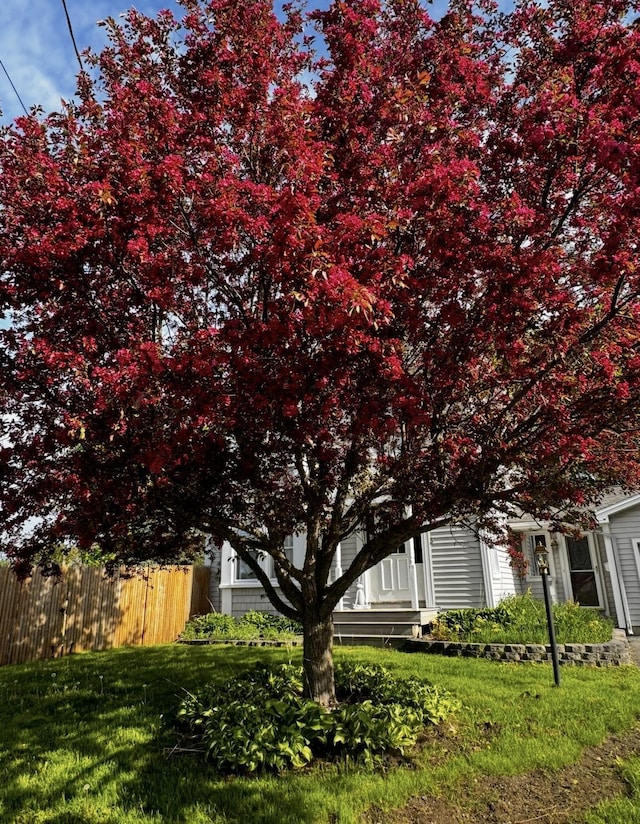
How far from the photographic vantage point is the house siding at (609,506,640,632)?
12375 millimetres

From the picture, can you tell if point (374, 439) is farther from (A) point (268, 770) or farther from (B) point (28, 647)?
(B) point (28, 647)

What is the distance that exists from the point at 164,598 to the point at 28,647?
3.81 meters

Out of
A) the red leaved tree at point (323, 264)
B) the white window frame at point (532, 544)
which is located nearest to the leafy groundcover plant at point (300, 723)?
the red leaved tree at point (323, 264)

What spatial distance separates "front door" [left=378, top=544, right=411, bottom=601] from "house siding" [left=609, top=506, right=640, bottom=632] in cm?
499

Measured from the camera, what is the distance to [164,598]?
46.2 feet

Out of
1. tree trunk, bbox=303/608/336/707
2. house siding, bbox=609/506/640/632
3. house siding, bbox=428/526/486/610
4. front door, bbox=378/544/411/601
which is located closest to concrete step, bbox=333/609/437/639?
house siding, bbox=428/526/486/610

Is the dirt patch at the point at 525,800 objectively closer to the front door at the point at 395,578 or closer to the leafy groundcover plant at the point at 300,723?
the leafy groundcover plant at the point at 300,723

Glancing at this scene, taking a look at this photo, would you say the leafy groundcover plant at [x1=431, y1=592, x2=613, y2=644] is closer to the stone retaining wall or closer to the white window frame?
the stone retaining wall

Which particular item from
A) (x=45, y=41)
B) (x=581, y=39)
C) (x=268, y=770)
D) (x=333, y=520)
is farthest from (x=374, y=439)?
(x=45, y=41)

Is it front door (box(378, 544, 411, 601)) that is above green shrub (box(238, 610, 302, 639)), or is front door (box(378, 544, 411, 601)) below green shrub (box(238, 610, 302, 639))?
above

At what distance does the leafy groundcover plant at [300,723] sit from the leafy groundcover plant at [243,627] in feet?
21.0

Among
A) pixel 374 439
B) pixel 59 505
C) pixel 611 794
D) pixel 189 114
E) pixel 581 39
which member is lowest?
pixel 611 794

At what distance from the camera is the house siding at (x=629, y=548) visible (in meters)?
12.4

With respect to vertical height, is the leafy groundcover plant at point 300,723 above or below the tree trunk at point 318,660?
below
